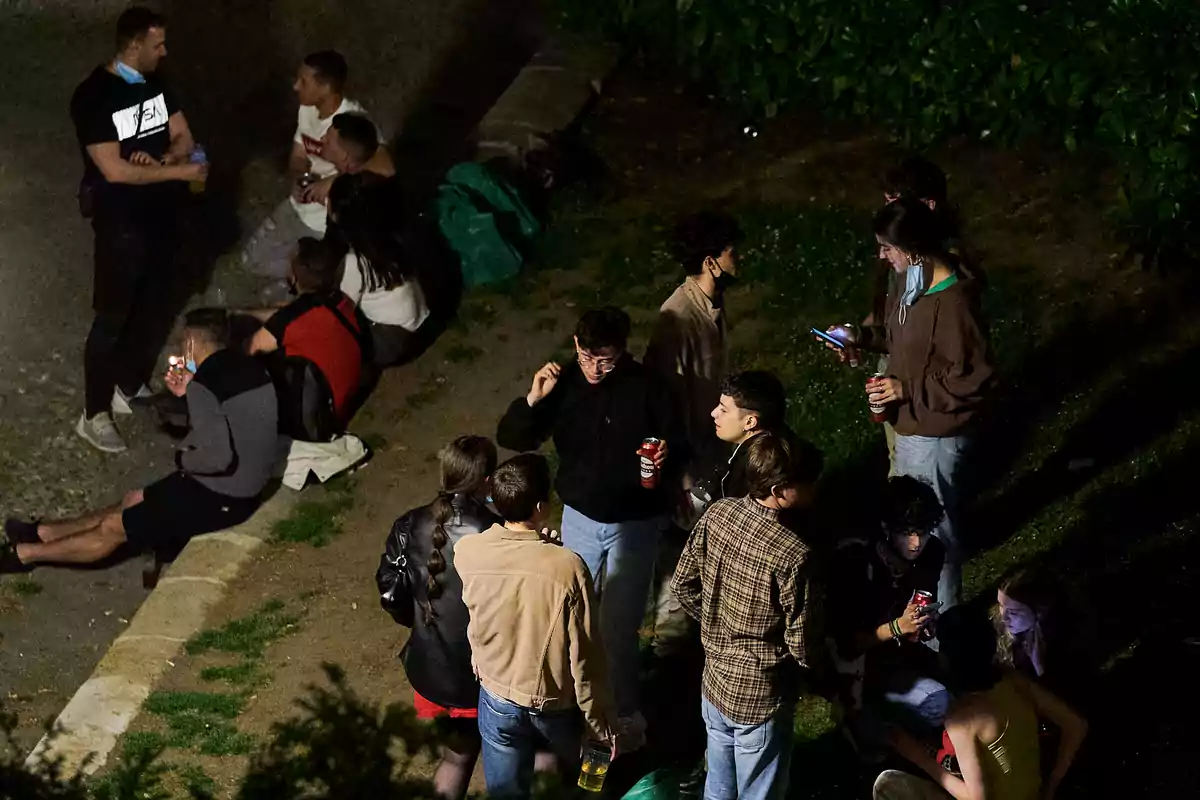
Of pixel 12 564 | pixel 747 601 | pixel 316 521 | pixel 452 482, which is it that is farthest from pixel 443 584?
pixel 12 564

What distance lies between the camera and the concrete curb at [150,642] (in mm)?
6062

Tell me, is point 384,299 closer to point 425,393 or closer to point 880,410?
point 425,393

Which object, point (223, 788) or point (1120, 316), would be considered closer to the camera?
point (223, 788)

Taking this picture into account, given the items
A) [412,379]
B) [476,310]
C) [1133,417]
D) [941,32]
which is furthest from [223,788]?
[941,32]

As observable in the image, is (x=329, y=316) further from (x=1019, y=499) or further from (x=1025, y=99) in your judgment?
(x=1025, y=99)

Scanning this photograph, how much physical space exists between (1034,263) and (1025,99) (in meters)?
1.13

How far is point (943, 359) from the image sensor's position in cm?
552

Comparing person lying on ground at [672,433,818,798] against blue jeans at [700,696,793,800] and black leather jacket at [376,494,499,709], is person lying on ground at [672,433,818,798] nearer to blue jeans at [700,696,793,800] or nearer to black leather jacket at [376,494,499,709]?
blue jeans at [700,696,793,800]

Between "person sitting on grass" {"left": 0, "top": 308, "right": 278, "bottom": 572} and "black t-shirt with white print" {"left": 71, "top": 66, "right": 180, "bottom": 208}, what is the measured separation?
1.20m

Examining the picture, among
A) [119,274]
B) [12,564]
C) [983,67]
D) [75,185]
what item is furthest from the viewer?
[75,185]

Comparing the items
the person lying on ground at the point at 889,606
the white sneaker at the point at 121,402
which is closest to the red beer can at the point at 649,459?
the person lying on ground at the point at 889,606

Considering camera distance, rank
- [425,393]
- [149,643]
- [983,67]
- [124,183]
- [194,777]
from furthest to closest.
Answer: [983,67] < [425,393] < [124,183] < [149,643] < [194,777]

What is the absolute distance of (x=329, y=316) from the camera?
744 centimetres

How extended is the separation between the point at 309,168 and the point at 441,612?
4.06 m
